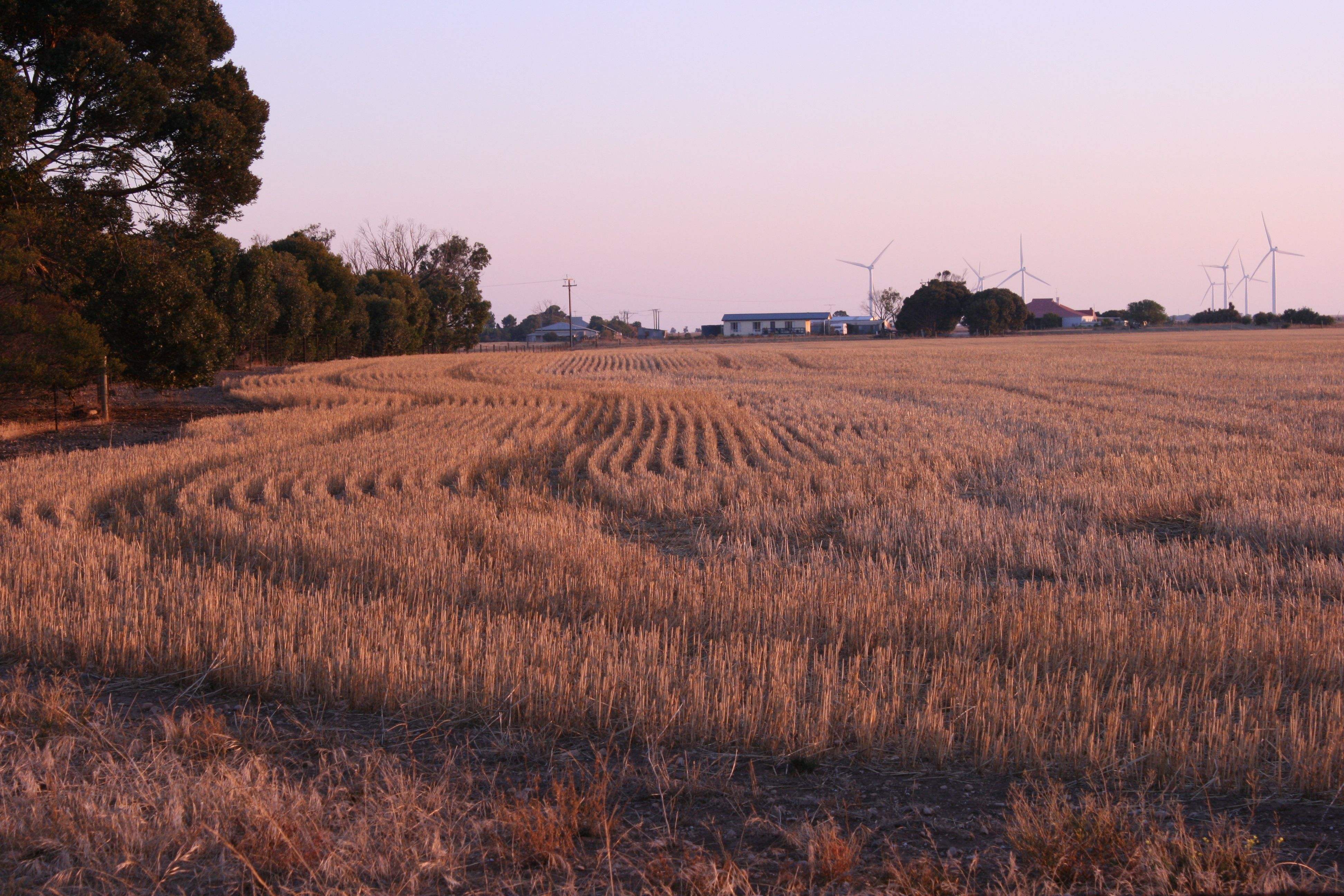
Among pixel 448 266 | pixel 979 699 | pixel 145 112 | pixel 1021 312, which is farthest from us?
pixel 1021 312

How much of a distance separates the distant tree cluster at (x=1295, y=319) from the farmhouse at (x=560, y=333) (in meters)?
76.4

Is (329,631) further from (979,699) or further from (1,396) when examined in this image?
(1,396)

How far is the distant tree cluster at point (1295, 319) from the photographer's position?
95.9 meters

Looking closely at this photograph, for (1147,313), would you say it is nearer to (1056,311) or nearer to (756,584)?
(1056,311)

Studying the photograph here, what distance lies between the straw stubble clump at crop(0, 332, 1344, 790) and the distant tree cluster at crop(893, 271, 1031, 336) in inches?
3216

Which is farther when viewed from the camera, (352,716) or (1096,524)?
(1096,524)

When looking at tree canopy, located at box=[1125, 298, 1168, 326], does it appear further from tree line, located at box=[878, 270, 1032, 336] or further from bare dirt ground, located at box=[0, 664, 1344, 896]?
bare dirt ground, located at box=[0, 664, 1344, 896]

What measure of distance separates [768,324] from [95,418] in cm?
12645

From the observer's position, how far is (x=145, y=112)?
57.6 feet

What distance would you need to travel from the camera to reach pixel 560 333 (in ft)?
432

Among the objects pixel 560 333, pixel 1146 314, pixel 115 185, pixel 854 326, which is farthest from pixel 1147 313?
pixel 115 185

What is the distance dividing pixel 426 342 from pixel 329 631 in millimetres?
68324

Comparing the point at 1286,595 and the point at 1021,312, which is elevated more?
the point at 1021,312

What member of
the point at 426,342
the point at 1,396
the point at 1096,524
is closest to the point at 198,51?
the point at 1,396
